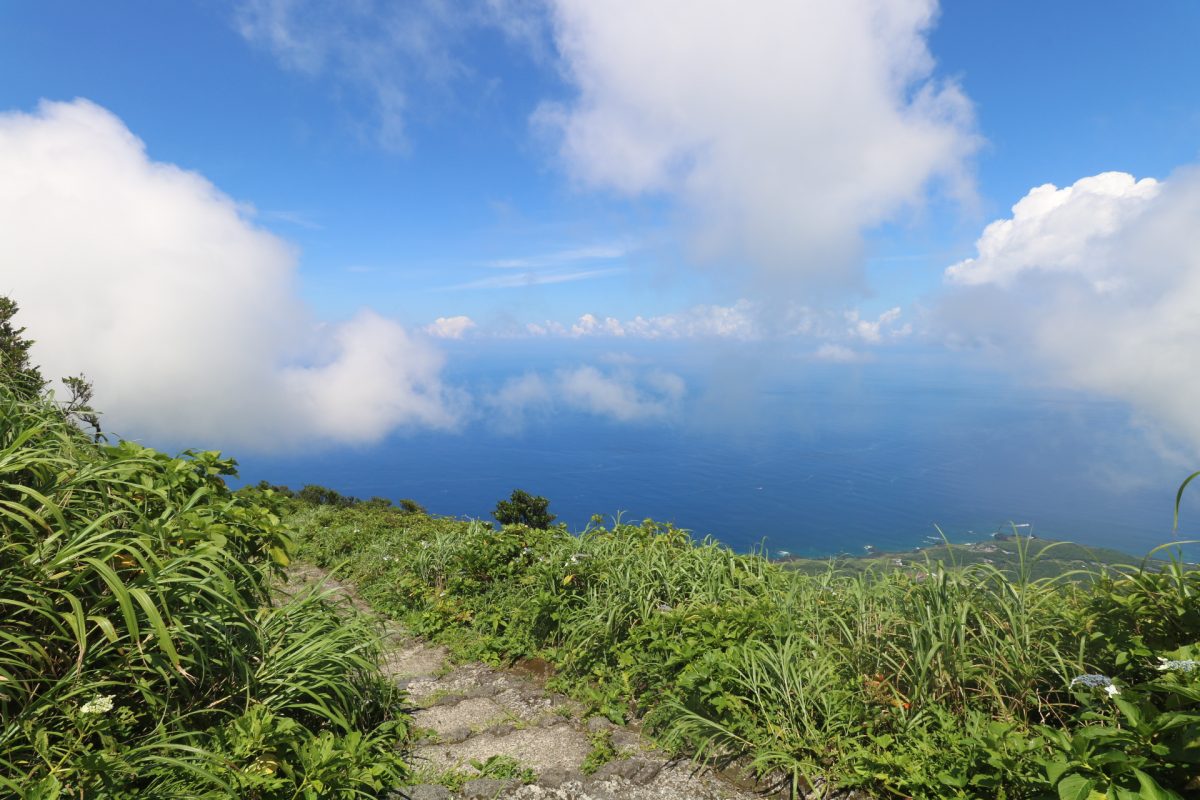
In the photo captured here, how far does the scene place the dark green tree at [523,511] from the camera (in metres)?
21.3

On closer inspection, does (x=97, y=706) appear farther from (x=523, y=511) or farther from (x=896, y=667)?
(x=523, y=511)

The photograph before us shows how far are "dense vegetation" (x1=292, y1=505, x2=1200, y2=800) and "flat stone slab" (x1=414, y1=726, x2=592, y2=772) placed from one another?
482mm

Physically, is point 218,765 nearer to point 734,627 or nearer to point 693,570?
point 734,627

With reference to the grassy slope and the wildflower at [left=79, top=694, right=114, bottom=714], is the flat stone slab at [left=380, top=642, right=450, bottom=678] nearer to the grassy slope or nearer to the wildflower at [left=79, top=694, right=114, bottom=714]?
the wildflower at [left=79, top=694, right=114, bottom=714]

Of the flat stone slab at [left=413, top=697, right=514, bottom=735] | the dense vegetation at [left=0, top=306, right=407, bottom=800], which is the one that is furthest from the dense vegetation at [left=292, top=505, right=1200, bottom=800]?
the dense vegetation at [left=0, top=306, right=407, bottom=800]

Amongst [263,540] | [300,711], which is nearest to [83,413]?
[263,540]

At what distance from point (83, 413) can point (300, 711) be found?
2.73 metres

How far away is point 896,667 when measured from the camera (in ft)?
11.2

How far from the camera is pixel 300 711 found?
334 cm

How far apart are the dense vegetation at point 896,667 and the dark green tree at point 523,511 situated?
15728 mm

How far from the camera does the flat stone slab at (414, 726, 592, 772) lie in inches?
144

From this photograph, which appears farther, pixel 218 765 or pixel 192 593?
pixel 192 593

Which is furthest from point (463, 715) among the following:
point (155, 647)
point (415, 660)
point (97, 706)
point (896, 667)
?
point (896, 667)

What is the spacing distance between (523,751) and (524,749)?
0.03 m
